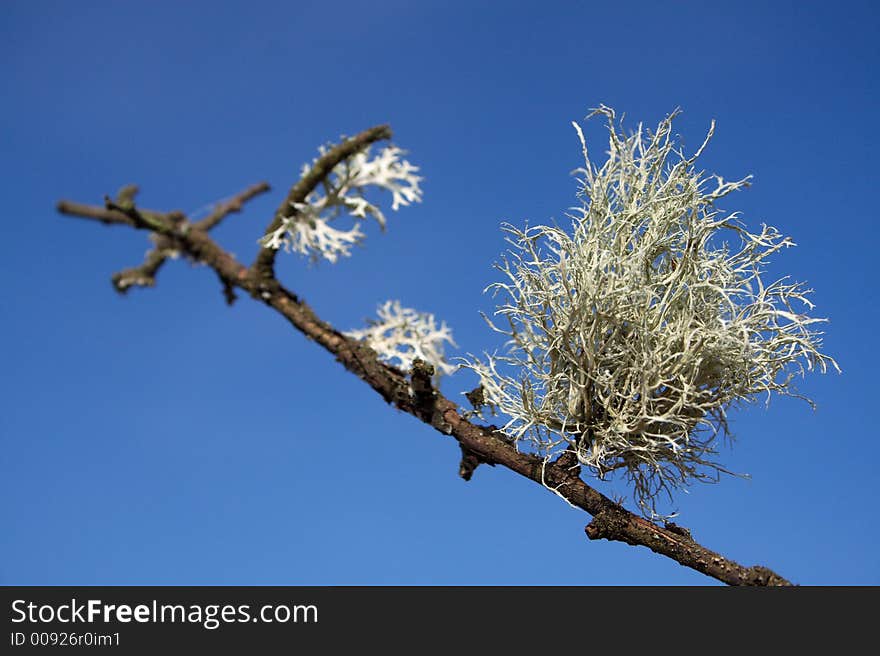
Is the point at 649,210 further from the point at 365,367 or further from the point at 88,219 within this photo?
the point at 88,219

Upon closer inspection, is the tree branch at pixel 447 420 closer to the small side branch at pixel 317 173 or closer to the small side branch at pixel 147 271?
the small side branch at pixel 317 173

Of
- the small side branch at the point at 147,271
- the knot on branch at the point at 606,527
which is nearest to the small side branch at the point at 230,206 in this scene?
the small side branch at the point at 147,271

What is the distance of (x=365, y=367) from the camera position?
102 inches

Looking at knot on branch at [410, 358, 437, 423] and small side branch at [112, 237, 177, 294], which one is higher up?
small side branch at [112, 237, 177, 294]

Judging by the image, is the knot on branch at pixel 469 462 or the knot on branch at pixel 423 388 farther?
the knot on branch at pixel 469 462

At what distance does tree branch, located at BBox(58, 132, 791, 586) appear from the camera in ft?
8.11

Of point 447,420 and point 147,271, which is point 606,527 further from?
point 147,271

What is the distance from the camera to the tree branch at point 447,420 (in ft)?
8.11

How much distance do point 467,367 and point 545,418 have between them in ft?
0.99

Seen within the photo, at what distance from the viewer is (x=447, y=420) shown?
2557 mm

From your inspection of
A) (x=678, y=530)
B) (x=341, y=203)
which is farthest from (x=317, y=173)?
(x=678, y=530)

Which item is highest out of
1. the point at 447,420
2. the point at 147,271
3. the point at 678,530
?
the point at 147,271

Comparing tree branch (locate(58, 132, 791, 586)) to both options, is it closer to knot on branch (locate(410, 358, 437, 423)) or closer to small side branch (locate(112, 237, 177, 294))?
knot on branch (locate(410, 358, 437, 423))

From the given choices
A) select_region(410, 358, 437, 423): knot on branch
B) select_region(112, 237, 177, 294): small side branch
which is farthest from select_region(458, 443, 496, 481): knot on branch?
select_region(112, 237, 177, 294): small side branch
